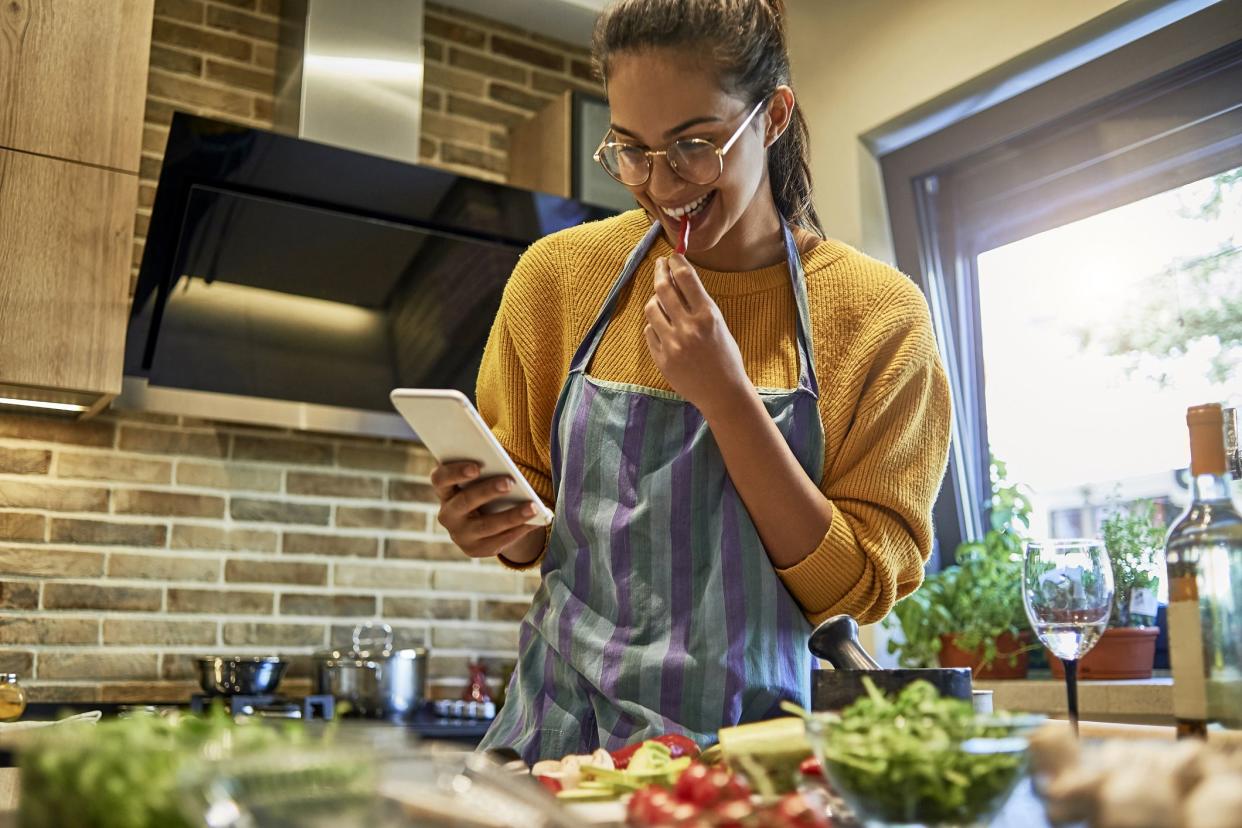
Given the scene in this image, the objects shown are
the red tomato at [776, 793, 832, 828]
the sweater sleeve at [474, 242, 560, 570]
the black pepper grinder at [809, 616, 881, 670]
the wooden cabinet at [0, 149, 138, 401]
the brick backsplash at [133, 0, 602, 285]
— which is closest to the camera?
the red tomato at [776, 793, 832, 828]

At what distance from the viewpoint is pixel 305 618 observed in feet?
10.1

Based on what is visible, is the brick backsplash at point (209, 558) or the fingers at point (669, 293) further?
the brick backsplash at point (209, 558)

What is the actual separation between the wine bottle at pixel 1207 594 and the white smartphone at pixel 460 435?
Answer: 1.82 ft

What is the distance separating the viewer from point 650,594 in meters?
1.19

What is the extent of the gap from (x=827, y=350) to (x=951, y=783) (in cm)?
77

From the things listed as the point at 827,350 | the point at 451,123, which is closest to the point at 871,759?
the point at 827,350

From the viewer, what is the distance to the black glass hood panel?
8.52 ft

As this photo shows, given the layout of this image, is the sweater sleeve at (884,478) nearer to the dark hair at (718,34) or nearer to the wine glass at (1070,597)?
the wine glass at (1070,597)

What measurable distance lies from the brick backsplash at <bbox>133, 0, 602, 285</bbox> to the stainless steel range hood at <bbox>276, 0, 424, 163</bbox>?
0.66ft

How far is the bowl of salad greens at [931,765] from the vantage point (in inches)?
23.0

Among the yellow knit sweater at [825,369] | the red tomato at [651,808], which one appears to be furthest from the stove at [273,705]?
the red tomato at [651,808]

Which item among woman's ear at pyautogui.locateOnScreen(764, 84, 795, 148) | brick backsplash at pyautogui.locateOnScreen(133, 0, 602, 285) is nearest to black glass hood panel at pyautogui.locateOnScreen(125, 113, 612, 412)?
brick backsplash at pyautogui.locateOnScreen(133, 0, 602, 285)

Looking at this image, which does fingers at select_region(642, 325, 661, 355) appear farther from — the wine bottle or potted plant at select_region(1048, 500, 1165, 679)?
potted plant at select_region(1048, 500, 1165, 679)

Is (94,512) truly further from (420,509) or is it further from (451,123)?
(451,123)
